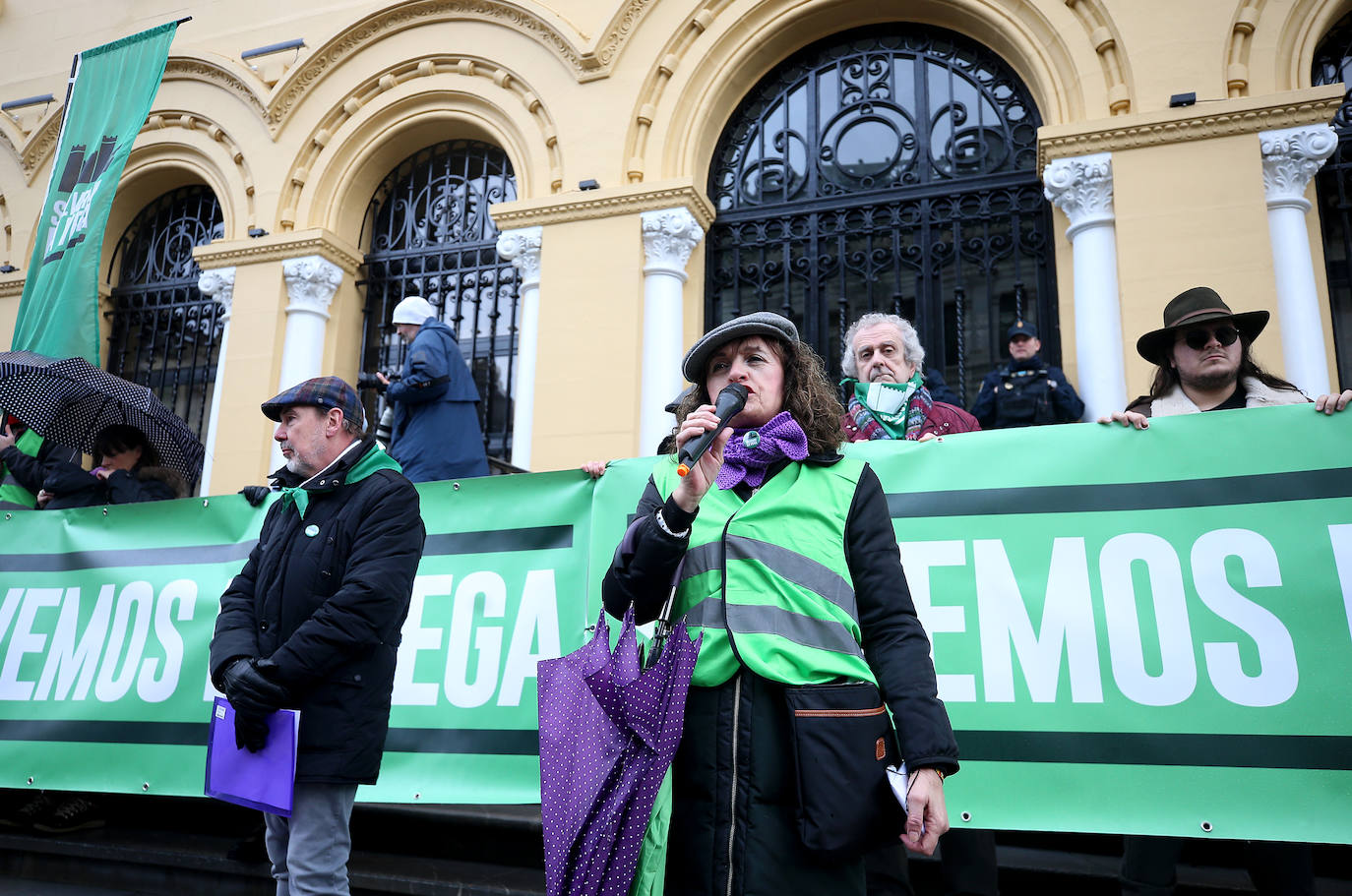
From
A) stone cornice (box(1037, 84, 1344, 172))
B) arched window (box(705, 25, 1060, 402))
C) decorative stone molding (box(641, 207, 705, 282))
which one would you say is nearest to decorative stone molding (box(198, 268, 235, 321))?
decorative stone molding (box(641, 207, 705, 282))

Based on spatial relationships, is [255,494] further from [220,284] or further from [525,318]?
[220,284]

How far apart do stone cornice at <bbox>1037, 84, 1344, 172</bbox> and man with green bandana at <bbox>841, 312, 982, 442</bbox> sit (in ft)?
11.4

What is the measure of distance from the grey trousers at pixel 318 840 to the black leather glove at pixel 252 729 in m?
0.18

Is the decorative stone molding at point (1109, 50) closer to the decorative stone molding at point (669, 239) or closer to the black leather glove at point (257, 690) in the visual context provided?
the decorative stone molding at point (669, 239)

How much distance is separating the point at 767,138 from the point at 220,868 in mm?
6836

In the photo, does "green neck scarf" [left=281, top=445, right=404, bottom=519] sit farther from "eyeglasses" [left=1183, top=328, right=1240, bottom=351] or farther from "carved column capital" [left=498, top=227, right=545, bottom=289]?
"carved column capital" [left=498, top=227, right=545, bottom=289]

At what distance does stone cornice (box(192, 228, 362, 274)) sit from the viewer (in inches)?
354

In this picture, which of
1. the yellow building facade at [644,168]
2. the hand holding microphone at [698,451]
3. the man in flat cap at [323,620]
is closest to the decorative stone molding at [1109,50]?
the yellow building facade at [644,168]

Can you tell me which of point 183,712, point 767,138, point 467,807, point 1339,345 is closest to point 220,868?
point 183,712

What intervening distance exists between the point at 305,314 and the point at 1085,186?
275 inches

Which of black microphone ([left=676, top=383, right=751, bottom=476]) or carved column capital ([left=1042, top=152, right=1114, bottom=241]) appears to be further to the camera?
carved column capital ([left=1042, top=152, right=1114, bottom=241])

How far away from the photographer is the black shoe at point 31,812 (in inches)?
192

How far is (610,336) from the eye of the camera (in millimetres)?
7816

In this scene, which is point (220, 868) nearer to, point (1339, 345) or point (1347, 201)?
point (1339, 345)
